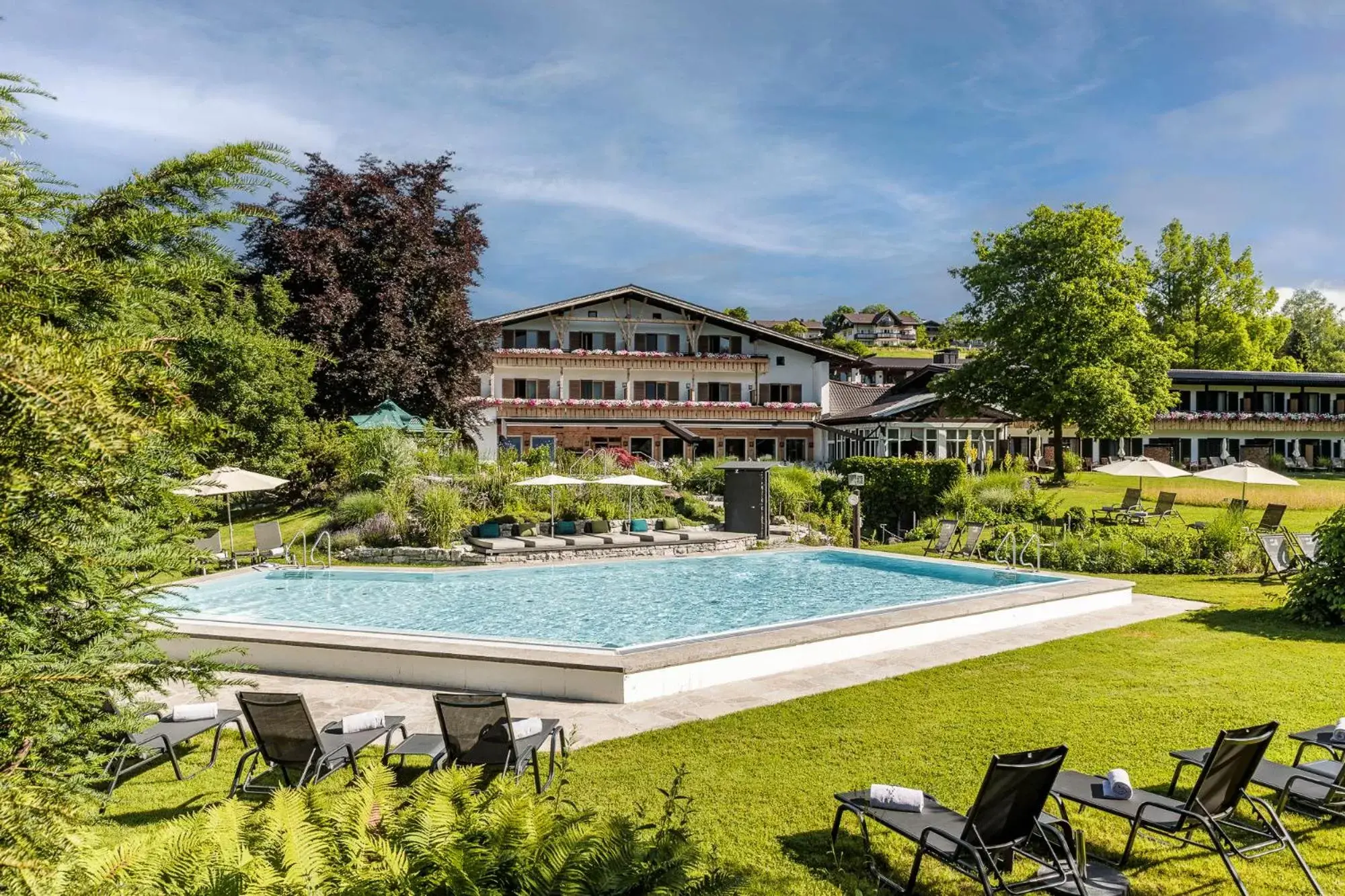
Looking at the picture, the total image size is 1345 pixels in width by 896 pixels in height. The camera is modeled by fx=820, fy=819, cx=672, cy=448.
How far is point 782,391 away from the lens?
42469mm

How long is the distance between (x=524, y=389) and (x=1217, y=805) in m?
36.7

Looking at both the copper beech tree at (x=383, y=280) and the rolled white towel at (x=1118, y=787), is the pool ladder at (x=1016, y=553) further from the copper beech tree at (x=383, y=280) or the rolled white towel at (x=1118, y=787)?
the copper beech tree at (x=383, y=280)

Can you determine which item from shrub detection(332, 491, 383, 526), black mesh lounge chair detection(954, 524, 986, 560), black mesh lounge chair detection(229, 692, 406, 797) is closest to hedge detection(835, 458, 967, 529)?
black mesh lounge chair detection(954, 524, 986, 560)

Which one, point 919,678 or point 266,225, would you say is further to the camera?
point 266,225

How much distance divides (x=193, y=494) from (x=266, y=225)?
2831 centimetres

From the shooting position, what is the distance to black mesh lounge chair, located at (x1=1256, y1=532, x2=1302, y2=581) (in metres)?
14.8

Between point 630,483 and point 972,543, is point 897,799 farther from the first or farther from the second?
point 630,483

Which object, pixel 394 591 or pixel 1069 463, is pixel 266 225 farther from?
pixel 1069 463

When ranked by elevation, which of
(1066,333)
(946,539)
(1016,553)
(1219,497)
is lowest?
(1016,553)

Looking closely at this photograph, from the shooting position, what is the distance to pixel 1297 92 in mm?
12914

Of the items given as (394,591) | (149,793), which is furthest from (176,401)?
(394,591)

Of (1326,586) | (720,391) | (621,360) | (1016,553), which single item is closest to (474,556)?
(1016,553)

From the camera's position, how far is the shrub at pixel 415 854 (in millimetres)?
2322

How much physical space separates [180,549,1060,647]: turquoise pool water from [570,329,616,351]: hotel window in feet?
75.9
